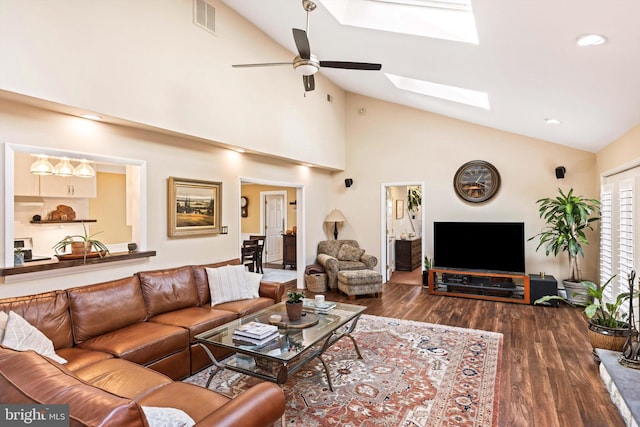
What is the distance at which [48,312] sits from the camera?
2.66 m

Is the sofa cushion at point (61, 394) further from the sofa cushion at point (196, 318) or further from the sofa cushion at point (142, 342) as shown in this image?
the sofa cushion at point (196, 318)

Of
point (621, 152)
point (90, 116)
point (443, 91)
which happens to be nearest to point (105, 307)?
point (90, 116)

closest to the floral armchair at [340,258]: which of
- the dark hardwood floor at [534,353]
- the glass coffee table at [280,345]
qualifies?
the dark hardwood floor at [534,353]

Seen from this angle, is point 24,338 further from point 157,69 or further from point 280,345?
point 157,69

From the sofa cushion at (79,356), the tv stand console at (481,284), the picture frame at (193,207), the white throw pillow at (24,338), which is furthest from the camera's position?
the tv stand console at (481,284)

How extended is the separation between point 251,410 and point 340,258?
5.52m

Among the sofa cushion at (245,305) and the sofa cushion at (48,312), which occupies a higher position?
the sofa cushion at (48,312)

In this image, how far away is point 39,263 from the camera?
2980 millimetres

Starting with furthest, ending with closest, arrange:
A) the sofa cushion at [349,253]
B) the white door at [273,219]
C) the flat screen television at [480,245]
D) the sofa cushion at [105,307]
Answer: the white door at [273,219] → the sofa cushion at [349,253] → the flat screen television at [480,245] → the sofa cushion at [105,307]

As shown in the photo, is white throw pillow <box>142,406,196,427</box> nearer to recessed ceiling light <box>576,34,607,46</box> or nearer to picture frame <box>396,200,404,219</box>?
recessed ceiling light <box>576,34,607,46</box>

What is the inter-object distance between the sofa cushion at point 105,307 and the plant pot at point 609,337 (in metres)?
4.42

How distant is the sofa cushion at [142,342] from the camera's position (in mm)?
2639

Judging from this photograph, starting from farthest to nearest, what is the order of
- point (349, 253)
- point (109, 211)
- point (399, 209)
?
point (399, 209) < point (349, 253) < point (109, 211)

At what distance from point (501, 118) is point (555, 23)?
10.8ft
